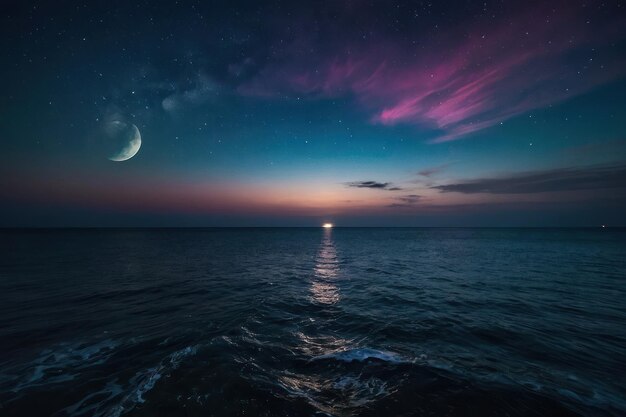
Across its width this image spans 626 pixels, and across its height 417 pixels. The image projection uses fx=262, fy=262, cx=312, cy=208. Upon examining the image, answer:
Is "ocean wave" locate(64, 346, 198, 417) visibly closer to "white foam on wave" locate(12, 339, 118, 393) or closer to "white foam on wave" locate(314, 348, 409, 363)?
"white foam on wave" locate(12, 339, 118, 393)

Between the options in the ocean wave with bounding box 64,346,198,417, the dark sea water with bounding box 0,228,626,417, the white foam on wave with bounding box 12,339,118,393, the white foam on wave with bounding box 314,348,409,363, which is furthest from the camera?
the white foam on wave with bounding box 314,348,409,363

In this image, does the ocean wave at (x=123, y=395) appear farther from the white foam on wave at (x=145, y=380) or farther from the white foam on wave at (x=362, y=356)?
the white foam on wave at (x=362, y=356)

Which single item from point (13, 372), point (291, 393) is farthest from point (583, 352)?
point (13, 372)

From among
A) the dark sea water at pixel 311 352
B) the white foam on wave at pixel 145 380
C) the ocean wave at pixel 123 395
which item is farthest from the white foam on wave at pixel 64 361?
the white foam on wave at pixel 145 380

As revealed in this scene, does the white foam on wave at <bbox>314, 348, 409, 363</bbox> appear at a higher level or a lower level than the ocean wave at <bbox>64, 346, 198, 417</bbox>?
lower

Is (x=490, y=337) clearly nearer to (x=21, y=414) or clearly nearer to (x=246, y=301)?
(x=246, y=301)

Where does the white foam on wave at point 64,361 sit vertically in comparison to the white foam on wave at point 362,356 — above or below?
above

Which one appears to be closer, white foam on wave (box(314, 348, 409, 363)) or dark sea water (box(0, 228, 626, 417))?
dark sea water (box(0, 228, 626, 417))

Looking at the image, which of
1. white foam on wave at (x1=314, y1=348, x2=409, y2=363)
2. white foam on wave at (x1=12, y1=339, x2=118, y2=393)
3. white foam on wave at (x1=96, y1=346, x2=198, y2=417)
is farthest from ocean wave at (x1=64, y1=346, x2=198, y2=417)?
white foam on wave at (x1=314, y1=348, x2=409, y2=363)

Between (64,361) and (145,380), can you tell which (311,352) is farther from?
(64,361)

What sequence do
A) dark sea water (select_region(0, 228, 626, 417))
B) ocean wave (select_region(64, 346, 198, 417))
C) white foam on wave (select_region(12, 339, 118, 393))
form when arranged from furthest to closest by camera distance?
white foam on wave (select_region(12, 339, 118, 393)), dark sea water (select_region(0, 228, 626, 417)), ocean wave (select_region(64, 346, 198, 417))

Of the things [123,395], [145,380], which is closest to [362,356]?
[145,380]

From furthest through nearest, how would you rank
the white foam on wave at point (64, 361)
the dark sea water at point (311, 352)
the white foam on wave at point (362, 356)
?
the white foam on wave at point (362, 356) < the white foam on wave at point (64, 361) < the dark sea water at point (311, 352)

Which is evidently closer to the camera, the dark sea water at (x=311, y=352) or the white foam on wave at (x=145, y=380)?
the white foam on wave at (x=145, y=380)
